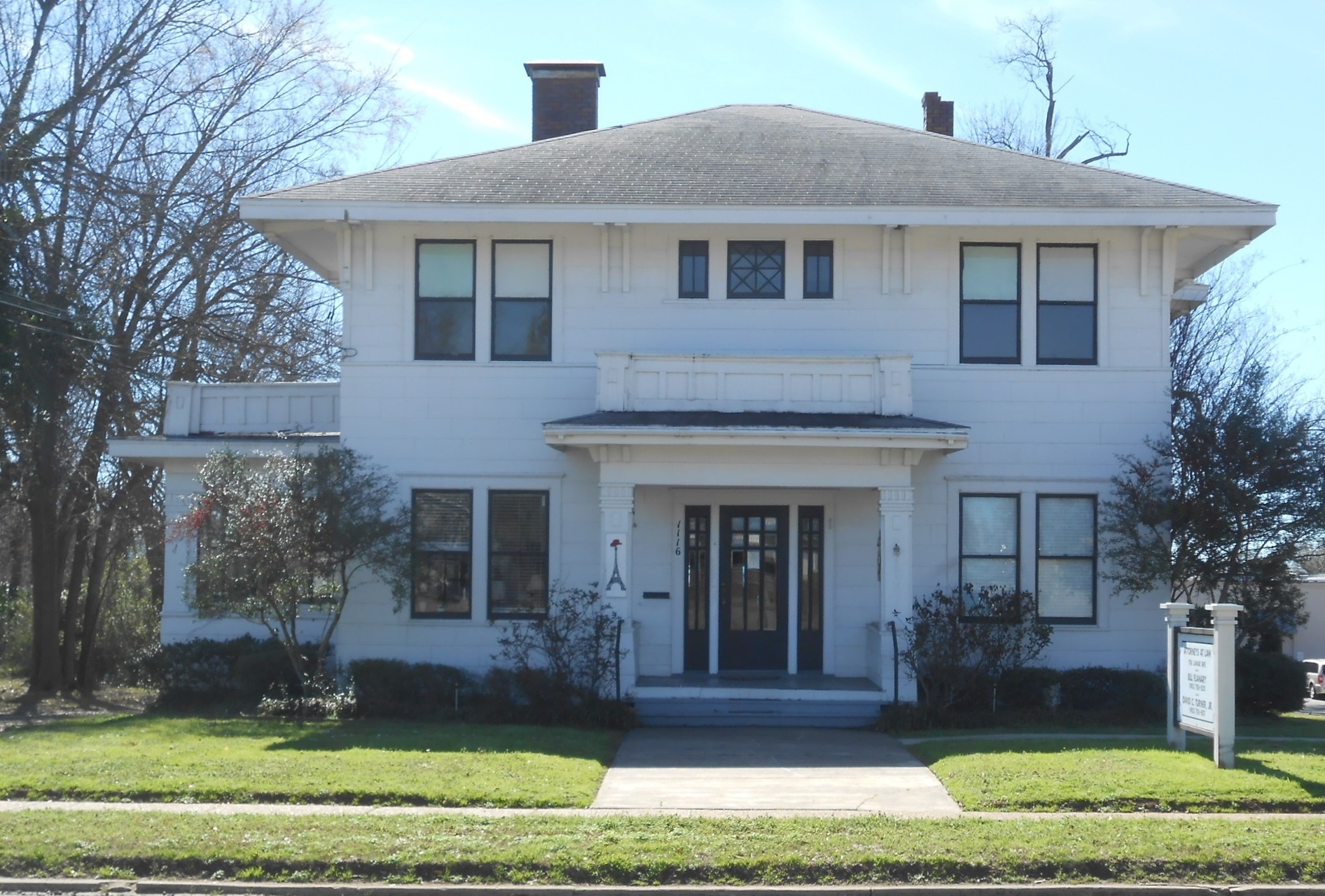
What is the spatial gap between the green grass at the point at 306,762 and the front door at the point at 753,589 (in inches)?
137

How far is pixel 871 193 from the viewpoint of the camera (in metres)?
17.7

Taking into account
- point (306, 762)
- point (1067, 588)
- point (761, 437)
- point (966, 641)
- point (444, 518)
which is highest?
point (761, 437)

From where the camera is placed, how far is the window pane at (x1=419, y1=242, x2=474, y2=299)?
709 inches

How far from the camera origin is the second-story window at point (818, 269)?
59.3ft

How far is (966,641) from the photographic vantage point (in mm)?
16000

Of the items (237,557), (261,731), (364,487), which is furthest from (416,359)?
(261,731)

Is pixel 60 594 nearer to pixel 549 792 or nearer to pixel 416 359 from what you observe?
pixel 416 359

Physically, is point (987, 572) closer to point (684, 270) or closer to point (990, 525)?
point (990, 525)

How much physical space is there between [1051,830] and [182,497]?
12647 mm

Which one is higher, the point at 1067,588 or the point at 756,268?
the point at 756,268

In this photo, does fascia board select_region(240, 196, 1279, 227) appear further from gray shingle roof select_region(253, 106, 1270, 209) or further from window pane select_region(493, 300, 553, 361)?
window pane select_region(493, 300, 553, 361)

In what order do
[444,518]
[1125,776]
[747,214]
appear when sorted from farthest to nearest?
[444,518] → [747,214] → [1125,776]

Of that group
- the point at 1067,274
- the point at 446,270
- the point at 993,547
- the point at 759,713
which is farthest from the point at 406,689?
Answer: the point at 1067,274

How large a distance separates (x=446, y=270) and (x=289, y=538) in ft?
14.2
